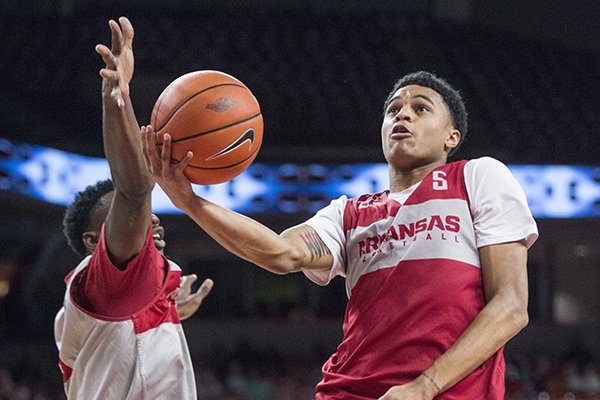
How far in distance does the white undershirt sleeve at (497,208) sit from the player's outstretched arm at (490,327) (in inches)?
1.5

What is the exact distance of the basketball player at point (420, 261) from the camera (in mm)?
2629

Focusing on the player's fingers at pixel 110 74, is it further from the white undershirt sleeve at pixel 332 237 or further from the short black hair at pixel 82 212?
the short black hair at pixel 82 212

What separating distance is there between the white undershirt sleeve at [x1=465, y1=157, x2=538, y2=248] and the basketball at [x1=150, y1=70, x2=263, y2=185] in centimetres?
78

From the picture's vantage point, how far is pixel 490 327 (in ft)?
8.48

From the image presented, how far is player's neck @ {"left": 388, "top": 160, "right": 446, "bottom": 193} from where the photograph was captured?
10.1 feet

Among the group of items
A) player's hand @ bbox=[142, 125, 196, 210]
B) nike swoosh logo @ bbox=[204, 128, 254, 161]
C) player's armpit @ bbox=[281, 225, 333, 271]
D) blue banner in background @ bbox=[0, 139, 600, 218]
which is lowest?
player's armpit @ bbox=[281, 225, 333, 271]

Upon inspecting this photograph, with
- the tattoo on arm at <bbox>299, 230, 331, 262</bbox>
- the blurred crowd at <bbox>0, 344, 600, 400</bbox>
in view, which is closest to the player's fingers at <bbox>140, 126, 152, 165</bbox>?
the tattoo on arm at <bbox>299, 230, 331, 262</bbox>

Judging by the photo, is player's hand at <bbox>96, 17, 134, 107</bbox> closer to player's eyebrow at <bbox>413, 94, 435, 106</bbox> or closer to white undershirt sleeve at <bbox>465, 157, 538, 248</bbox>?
player's eyebrow at <bbox>413, 94, 435, 106</bbox>

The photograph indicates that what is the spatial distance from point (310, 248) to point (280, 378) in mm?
10425

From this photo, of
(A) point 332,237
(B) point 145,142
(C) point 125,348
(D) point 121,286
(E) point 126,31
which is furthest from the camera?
(C) point 125,348

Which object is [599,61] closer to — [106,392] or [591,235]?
[591,235]

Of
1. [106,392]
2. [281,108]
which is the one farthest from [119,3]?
[106,392]

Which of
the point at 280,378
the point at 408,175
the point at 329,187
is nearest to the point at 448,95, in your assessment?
the point at 408,175

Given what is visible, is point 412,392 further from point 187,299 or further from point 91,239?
point 187,299
